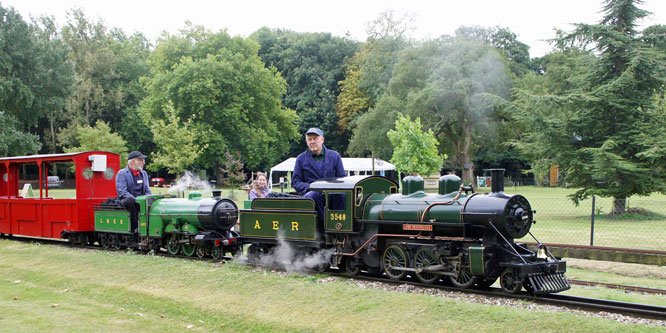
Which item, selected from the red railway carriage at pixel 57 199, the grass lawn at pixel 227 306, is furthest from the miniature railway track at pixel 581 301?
the red railway carriage at pixel 57 199

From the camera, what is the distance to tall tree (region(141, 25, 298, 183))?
4522cm

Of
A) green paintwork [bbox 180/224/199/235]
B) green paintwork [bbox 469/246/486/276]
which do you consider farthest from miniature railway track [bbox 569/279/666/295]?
green paintwork [bbox 180/224/199/235]

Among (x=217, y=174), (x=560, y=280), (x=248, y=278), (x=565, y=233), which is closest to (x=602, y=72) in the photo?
(x=565, y=233)

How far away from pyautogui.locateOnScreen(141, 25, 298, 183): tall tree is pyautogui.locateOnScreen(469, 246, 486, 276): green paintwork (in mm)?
37744

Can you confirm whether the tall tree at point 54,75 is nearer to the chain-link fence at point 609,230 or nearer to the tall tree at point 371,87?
the tall tree at point 371,87

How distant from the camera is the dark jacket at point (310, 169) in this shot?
432 inches

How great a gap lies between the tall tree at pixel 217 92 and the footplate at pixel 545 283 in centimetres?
3808

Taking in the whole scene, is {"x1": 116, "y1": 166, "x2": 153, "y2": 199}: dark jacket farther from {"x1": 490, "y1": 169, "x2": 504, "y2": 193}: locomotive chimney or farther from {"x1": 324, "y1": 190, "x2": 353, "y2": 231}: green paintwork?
{"x1": 490, "y1": 169, "x2": 504, "y2": 193}: locomotive chimney

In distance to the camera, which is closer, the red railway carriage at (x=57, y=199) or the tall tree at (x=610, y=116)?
the red railway carriage at (x=57, y=199)

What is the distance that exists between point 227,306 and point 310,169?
376cm

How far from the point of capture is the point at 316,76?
205ft

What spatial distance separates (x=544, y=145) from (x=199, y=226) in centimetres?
1702

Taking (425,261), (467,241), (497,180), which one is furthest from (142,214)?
(497,180)

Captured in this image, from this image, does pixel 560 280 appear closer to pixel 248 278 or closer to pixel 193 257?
pixel 248 278
